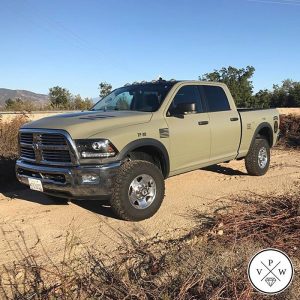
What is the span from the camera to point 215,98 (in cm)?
791

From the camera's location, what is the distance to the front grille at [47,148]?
18.4 feet

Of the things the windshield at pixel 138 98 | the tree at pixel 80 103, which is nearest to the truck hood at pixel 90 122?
the windshield at pixel 138 98

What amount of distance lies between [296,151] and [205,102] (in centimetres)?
636

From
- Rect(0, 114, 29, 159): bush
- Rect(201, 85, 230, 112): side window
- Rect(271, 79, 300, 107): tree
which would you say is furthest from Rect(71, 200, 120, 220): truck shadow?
Rect(271, 79, 300, 107): tree

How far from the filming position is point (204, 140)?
7.23 m

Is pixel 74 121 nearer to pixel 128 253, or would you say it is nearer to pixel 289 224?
pixel 128 253

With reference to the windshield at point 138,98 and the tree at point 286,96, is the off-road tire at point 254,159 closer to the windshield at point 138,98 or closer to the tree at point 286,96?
the windshield at point 138,98

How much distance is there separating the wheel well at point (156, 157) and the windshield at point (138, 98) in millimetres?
663

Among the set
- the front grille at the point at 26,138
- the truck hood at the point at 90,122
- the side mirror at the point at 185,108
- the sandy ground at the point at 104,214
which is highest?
the side mirror at the point at 185,108

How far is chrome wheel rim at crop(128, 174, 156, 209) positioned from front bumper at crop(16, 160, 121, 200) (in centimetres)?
36

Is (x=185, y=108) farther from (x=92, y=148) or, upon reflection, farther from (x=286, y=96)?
(x=286, y=96)

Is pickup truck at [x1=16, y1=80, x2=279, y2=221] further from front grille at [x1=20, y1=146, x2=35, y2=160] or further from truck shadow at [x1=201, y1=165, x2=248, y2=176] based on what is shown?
truck shadow at [x1=201, y1=165, x2=248, y2=176]

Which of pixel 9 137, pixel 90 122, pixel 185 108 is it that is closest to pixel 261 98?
pixel 9 137

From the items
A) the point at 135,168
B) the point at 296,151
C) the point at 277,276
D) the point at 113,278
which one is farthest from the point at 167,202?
the point at 296,151
